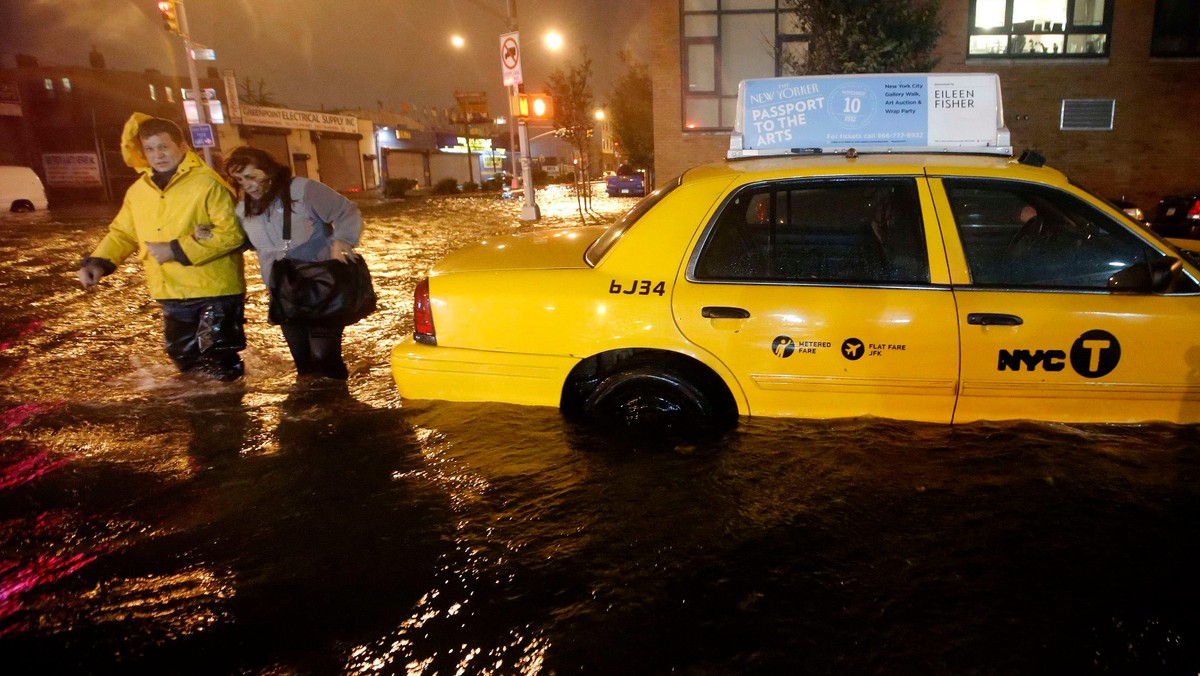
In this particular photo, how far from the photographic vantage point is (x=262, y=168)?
171 inches

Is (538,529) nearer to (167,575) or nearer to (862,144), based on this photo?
(167,575)

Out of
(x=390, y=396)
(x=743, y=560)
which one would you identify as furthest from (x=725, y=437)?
(x=390, y=396)

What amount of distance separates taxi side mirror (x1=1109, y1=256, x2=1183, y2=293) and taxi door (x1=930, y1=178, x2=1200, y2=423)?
1 centimetres

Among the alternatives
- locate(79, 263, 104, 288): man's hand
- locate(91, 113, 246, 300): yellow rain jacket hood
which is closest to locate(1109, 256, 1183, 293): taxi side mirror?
locate(91, 113, 246, 300): yellow rain jacket hood

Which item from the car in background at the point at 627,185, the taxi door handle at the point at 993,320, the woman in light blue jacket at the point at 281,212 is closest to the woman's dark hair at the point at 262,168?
the woman in light blue jacket at the point at 281,212

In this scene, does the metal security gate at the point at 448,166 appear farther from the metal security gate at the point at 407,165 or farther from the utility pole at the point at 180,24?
the utility pole at the point at 180,24

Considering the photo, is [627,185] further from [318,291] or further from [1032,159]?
[1032,159]

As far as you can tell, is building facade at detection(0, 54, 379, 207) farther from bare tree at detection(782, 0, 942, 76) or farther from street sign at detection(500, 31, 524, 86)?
bare tree at detection(782, 0, 942, 76)

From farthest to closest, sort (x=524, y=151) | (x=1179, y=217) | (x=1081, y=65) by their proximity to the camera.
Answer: (x=524, y=151) < (x=1081, y=65) < (x=1179, y=217)

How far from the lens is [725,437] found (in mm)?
3662

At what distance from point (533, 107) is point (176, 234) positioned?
1453 centimetres

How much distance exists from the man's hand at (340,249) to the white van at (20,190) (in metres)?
31.8

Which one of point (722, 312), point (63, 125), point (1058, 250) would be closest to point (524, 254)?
point (722, 312)

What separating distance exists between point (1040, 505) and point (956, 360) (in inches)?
27.1
